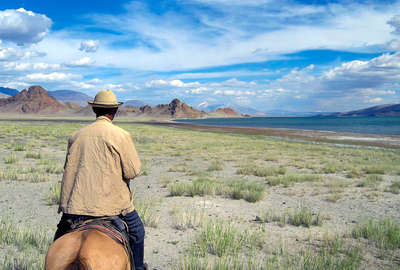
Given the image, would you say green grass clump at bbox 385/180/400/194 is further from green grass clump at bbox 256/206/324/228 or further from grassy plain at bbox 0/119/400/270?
green grass clump at bbox 256/206/324/228

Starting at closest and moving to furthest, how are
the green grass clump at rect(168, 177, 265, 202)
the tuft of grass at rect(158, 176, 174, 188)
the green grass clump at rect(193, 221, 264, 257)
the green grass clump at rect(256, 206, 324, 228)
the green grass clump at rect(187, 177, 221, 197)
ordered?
the green grass clump at rect(193, 221, 264, 257), the green grass clump at rect(256, 206, 324, 228), the green grass clump at rect(168, 177, 265, 202), the green grass clump at rect(187, 177, 221, 197), the tuft of grass at rect(158, 176, 174, 188)

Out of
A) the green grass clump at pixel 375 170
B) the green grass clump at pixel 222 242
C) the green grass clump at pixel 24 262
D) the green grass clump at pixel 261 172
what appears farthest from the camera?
the green grass clump at pixel 375 170

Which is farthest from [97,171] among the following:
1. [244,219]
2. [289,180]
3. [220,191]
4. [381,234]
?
[289,180]

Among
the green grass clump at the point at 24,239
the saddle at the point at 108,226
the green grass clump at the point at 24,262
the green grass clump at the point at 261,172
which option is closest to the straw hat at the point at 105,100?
the saddle at the point at 108,226

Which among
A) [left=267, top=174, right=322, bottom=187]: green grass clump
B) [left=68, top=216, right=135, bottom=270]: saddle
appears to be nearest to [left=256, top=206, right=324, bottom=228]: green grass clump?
[left=267, top=174, right=322, bottom=187]: green grass clump

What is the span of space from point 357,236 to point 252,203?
3.18m

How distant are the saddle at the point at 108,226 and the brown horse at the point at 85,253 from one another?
127 mm

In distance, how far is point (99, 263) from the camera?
2223 millimetres

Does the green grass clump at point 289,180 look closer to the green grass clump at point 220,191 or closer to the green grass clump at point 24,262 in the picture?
the green grass clump at point 220,191

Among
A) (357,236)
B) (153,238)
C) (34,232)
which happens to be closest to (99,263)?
(153,238)

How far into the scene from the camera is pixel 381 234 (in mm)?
5539

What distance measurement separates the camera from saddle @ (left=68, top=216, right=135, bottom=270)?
8.53ft

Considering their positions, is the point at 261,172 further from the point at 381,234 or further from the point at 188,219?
the point at 381,234

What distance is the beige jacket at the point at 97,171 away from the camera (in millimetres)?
2746
